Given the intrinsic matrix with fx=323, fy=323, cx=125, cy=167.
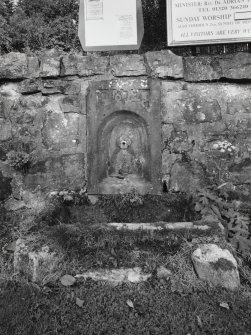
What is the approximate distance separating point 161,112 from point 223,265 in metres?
1.57

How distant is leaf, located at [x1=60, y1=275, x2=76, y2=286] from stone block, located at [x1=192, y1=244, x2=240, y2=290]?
79cm

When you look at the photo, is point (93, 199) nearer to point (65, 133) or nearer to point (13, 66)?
point (65, 133)

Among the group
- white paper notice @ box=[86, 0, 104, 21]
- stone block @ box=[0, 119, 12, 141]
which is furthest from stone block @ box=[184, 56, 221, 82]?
stone block @ box=[0, 119, 12, 141]

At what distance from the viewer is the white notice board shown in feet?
11.7

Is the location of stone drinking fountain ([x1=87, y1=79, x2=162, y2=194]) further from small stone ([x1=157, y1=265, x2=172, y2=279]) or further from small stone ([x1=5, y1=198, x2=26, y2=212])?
small stone ([x1=157, y1=265, x2=172, y2=279])

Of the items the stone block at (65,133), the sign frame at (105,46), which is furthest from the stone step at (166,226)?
the sign frame at (105,46)

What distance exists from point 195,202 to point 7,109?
6.61ft

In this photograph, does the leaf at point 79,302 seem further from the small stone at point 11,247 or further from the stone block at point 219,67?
the stone block at point 219,67

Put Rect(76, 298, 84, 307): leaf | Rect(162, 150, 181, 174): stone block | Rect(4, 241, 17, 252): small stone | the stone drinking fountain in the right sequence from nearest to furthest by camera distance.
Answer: Rect(76, 298, 84, 307): leaf → Rect(4, 241, 17, 252): small stone → the stone drinking fountain → Rect(162, 150, 181, 174): stone block

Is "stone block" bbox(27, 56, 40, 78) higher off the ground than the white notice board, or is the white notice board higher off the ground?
the white notice board

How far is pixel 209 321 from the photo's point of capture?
5.72ft

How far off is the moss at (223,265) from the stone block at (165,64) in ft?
5.80

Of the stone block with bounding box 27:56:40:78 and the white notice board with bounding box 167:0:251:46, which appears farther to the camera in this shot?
the white notice board with bounding box 167:0:251:46

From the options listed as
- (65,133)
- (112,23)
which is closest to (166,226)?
(65,133)
